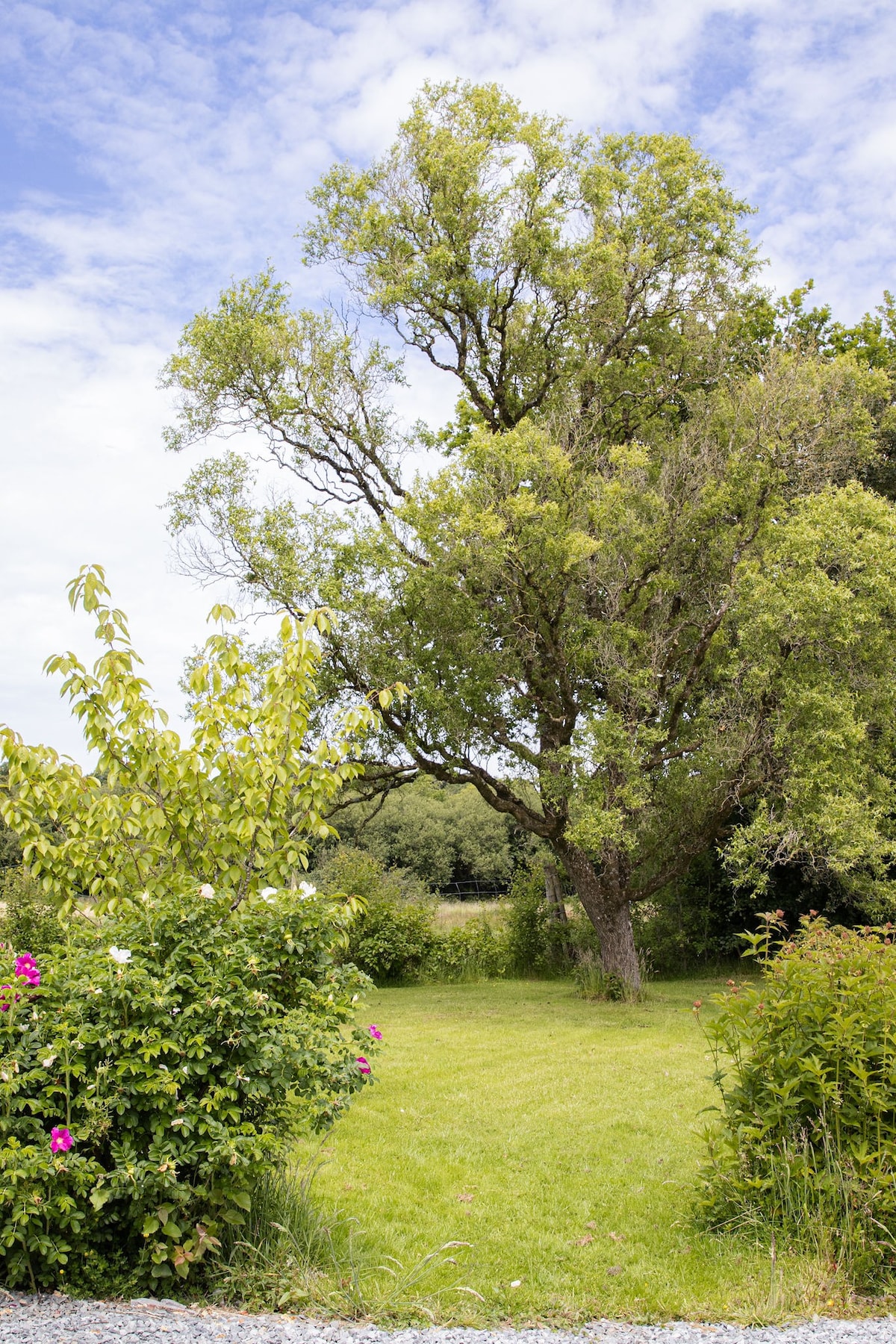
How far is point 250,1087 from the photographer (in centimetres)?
395

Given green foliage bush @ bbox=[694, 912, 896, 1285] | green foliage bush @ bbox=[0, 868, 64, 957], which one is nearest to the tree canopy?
green foliage bush @ bbox=[0, 868, 64, 957]

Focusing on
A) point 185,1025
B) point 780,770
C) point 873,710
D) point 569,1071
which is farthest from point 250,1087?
point 873,710

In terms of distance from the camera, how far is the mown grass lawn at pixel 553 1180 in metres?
4.21

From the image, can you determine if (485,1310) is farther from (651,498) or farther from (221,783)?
(651,498)

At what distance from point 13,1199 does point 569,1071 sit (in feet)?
23.0

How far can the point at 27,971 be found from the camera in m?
4.11

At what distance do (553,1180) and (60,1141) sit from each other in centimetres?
353

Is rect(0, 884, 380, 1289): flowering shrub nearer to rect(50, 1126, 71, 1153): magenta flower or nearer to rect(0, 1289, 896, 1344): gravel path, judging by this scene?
rect(50, 1126, 71, 1153): magenta flower

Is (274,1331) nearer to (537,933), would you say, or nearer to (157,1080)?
(157,1080)

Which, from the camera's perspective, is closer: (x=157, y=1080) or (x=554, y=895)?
(x=157, y=1080)

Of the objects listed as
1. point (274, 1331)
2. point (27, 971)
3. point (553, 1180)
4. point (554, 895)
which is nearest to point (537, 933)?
point (554, 895)

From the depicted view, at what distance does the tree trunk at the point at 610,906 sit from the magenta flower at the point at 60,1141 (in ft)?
39.2

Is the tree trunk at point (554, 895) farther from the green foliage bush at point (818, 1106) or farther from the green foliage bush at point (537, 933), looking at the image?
the green foliage bush at point (818, 1106)

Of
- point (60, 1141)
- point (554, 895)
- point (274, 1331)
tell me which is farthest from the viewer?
point (554, 895)
